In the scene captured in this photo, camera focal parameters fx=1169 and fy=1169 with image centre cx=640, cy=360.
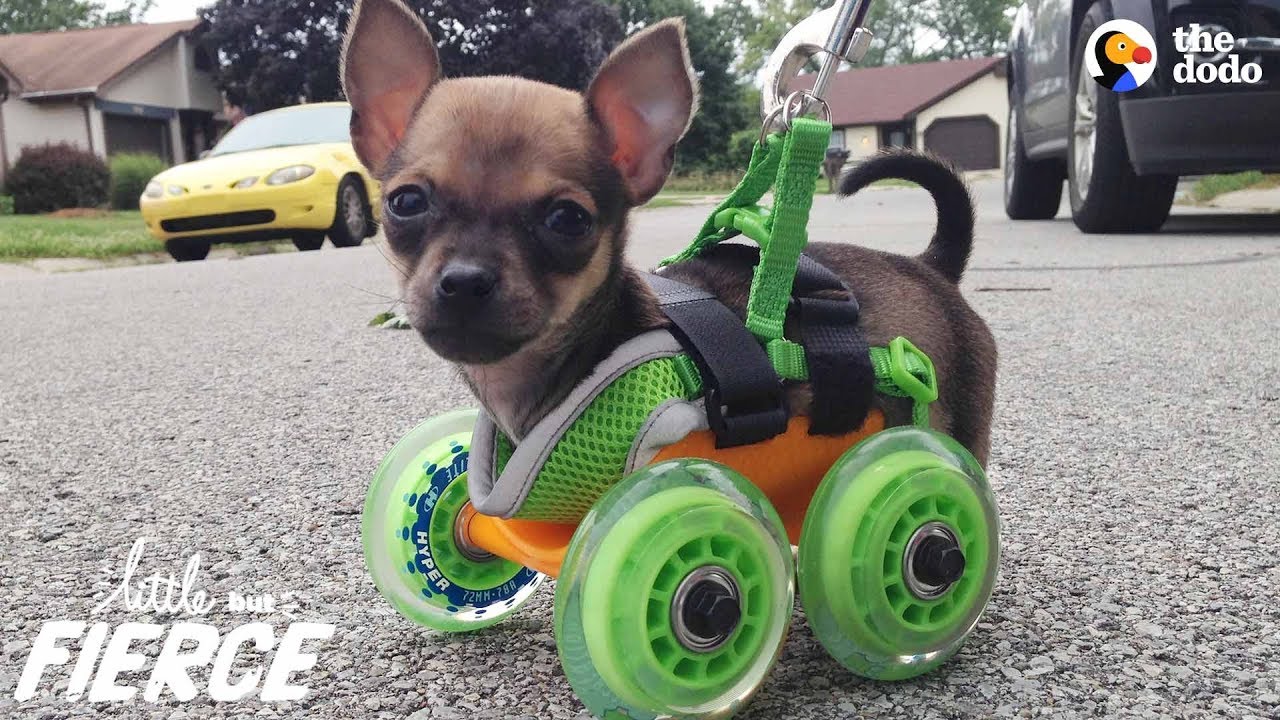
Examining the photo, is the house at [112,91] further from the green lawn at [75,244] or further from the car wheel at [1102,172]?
the car wheel at [1102,172]

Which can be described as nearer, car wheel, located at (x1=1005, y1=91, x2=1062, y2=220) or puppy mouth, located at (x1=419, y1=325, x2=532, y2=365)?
puppy mouth, located at (x1=419, y1=325, x2=532, y2=365)

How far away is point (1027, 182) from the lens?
1008 centimetres

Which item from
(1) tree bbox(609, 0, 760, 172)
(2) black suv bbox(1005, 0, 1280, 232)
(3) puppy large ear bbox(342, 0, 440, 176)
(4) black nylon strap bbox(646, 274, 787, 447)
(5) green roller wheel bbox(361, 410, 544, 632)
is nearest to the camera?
(4) black nylon strap bbox(646, 274, 787, 447)

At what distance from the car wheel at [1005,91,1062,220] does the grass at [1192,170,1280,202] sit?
4.33 meters

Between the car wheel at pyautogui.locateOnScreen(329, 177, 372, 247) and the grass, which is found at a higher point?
the car wheel at pyautogui.locateOnScreen(329, 177, 372, 247)

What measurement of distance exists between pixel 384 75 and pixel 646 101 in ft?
1.31

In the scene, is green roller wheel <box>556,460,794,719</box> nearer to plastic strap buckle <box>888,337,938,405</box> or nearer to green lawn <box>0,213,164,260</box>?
plastic strap buckle <box>888,337,938,405</box>

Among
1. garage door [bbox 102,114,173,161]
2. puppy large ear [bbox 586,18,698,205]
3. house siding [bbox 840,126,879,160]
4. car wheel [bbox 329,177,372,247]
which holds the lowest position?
house siding [bbox 840,126,879,160]

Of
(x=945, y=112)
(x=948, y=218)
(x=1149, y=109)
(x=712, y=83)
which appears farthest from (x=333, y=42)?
(x=948, y=218)

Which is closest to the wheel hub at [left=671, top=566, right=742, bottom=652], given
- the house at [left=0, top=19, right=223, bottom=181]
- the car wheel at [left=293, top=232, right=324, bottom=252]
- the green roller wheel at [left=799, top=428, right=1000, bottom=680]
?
the green roller wheel at [left=799, top=428, right=1000, bottom=680]

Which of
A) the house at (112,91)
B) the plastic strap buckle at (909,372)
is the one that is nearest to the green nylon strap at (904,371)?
the plastic strap buckle at (909,372)

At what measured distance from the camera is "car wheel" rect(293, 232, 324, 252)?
1095 cm

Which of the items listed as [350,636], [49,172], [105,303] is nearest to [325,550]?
[350,636]

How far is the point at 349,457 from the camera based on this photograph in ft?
9.75
